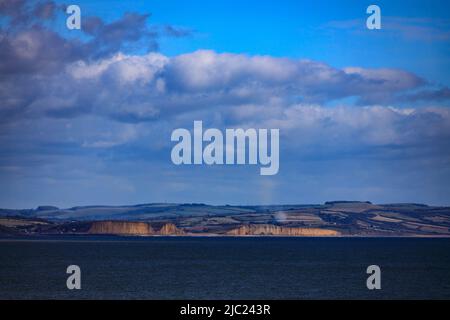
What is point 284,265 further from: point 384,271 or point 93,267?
point 93,267

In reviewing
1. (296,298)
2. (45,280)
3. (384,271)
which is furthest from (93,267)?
(296,298)

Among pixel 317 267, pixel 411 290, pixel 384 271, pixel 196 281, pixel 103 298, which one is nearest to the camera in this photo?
pixel 103 298

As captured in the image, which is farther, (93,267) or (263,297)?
(93,267)
